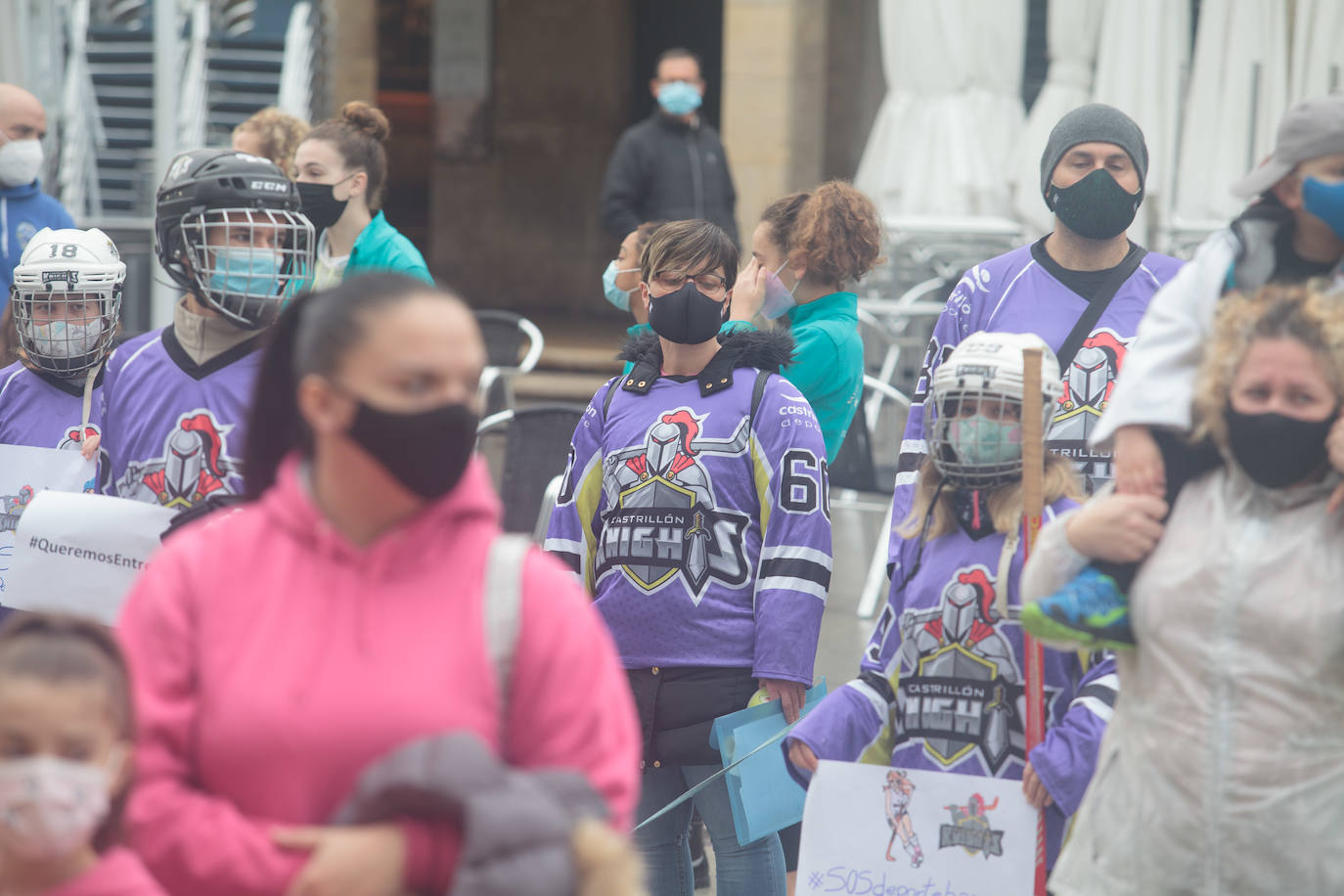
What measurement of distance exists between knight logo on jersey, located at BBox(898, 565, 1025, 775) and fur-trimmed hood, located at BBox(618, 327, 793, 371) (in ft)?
3.25

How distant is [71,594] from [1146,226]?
7.30 m

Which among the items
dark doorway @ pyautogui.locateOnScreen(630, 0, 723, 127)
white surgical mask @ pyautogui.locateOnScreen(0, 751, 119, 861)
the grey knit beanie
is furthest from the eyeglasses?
dark doorway @ pyautogui.locateOnScreen(630, 0, 723, 127)

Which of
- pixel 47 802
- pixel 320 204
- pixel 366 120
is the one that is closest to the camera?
pixel 47 802

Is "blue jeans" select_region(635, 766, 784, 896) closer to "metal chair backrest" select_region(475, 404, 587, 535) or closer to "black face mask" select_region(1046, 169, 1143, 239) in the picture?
"black face mask" select_region(1046, 169, 1143, 239)

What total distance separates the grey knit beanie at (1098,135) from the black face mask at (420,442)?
8.33 ft

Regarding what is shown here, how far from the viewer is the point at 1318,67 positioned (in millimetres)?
8625

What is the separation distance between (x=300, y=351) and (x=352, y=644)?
0.42 meters

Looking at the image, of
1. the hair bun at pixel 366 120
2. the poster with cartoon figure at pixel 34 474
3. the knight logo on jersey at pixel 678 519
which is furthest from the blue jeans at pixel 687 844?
the hair bun at pixel 366 120

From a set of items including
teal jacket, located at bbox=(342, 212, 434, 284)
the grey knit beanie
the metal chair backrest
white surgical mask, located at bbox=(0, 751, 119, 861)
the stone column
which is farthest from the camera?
the stone column

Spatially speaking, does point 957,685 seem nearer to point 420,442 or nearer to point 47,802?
point 420,442

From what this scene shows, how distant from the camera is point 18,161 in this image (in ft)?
20.9

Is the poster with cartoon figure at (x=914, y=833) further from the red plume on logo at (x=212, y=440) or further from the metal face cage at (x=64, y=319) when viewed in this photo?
the metal face cage at (x=64, y=319)

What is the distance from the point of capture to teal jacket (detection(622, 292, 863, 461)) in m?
4.79

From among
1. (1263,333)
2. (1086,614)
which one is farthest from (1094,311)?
(1086,614)
